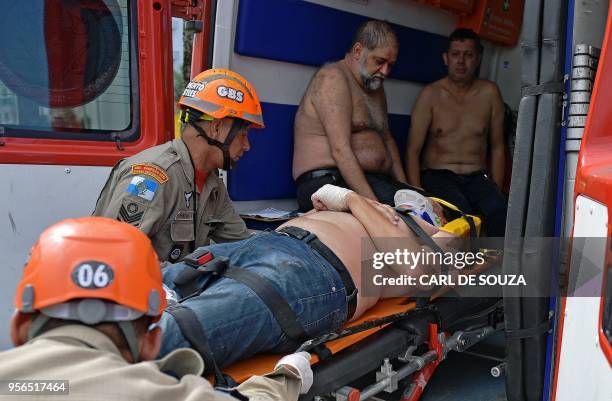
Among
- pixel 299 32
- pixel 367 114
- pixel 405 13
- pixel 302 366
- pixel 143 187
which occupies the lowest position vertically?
pixel 302 366

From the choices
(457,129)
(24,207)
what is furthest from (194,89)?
(457,129)

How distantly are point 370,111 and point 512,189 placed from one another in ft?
7.32

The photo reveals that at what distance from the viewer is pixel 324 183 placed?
145 inches

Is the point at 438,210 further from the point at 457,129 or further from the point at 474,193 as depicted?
the point at 457,129

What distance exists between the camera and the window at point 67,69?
7.83ft

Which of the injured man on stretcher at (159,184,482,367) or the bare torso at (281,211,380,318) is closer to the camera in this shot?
the injured man on stretcher at (159,184,482,367)

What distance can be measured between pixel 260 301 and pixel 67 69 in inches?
52.8

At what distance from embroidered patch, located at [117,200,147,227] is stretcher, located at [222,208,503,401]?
0.80m

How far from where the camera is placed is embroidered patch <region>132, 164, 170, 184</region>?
8.14ft

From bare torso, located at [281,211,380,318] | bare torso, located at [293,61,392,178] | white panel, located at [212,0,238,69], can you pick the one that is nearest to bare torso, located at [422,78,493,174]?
bare torso, located at [293,61,392,178]

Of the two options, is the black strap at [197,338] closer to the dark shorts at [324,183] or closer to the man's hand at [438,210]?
the man's hand at [438,210]

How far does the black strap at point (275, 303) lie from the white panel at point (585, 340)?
85 centimetres

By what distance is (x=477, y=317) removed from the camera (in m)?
2.92

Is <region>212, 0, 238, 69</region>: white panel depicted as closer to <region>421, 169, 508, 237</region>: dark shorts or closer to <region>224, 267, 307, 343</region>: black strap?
<region>224, 267, 307, 343</region>: black strap
